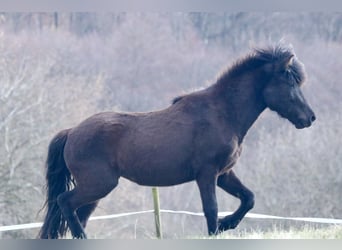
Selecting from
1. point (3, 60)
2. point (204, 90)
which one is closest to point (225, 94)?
point (204, 90)

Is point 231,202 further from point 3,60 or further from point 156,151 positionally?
point 156,151

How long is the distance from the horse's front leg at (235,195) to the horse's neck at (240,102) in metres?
0.46

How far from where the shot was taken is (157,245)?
6.70 m

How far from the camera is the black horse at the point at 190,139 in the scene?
816 centimetres

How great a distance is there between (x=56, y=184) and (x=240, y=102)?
1.98 meters

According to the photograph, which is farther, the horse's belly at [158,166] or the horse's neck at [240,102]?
the horse's neck at [240,102]

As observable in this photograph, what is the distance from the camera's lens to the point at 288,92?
832cm

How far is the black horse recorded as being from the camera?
26.8 ft

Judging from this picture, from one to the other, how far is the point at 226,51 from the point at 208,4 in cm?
2156

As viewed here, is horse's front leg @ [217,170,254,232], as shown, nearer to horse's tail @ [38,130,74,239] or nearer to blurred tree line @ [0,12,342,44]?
horse's tail @ [38,130,74,239]

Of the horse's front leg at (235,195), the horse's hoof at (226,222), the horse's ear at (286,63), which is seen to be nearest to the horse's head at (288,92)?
the horse's ear at (286,63)

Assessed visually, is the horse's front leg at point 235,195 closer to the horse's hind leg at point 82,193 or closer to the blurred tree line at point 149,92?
the horse's hind leg at point 82,193

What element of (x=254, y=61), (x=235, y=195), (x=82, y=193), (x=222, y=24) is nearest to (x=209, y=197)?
(x=235, y=195)

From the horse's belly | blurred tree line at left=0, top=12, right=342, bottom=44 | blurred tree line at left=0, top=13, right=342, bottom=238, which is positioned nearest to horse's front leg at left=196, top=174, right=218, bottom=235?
the horse's belly
